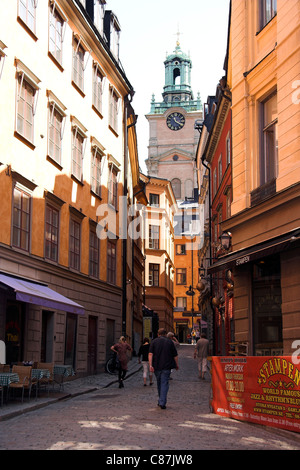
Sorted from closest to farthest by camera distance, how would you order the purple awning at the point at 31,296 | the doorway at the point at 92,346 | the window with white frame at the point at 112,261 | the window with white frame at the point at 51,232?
1. the purple awning at the point at 31,296
2. the window with white frame at the point at 51,232
3. the doorway at the point at 92,346
4. the window with white frame at the point at 112,261

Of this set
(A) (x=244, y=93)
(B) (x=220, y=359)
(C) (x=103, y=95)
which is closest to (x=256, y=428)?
(B) (x=220, y=359)

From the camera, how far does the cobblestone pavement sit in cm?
924

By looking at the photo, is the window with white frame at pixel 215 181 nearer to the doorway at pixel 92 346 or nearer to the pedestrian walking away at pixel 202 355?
the doorway at pixel 92 346

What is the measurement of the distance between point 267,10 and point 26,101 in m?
7.22

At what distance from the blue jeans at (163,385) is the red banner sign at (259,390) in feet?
3.65

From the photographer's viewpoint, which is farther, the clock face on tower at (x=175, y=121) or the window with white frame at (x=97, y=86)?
the clock face on tower at (x=175, y=121)

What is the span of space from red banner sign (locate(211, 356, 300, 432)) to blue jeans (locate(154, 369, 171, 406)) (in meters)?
1.11

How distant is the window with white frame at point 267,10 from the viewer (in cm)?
1695

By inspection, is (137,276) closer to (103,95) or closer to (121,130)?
(121,130)

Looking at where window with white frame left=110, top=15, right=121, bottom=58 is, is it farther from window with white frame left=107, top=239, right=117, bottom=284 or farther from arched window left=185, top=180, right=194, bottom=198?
arched window left=185, top=180, right=194, bottom=198

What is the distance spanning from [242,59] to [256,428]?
35.0 ft

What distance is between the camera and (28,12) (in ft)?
65.0

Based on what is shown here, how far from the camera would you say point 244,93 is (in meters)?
18.0

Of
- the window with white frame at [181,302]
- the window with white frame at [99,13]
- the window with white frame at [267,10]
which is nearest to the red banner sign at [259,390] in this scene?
the window with white frame at [267,10]
